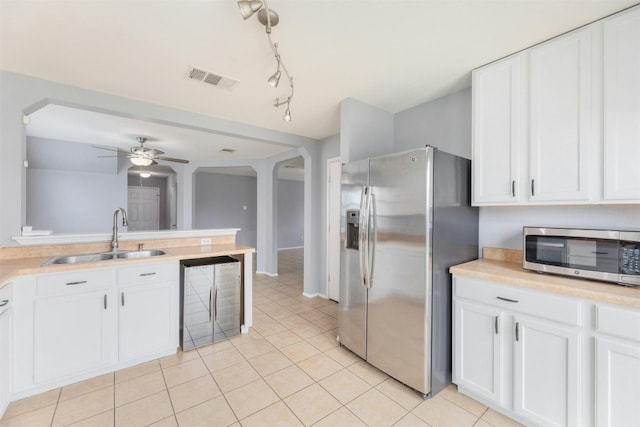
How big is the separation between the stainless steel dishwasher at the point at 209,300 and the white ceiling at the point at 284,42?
172 centimetres

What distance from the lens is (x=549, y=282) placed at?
5.10 feet

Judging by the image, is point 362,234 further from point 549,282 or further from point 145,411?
point 145,411

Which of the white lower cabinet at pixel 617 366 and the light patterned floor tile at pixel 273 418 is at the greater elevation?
the white lower cabinet at pixel 617 366

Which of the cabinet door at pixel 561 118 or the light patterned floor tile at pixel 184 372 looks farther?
the light patterned floor tile at pixel 184 372

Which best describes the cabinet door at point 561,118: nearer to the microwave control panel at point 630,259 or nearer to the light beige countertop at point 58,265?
the microwave control panel at point 630,259

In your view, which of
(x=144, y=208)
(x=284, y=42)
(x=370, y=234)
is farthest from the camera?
(x=144, y=208)

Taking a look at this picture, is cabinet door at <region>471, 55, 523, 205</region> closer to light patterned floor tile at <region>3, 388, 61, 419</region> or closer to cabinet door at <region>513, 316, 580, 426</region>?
cabinet door at <region>513, 316, 580, 426</region>

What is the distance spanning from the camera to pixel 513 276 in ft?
5.55

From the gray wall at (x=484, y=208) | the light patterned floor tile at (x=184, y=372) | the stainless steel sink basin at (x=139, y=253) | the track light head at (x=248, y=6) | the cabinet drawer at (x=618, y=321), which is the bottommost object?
the light patterned floor tile at (x=184, y=372)

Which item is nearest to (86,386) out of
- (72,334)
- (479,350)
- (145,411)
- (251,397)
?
(72,334)

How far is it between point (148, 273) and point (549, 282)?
2.96 metres

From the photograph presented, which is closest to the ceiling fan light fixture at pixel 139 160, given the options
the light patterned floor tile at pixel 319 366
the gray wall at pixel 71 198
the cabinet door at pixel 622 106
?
the gray wall at pixel 71 198

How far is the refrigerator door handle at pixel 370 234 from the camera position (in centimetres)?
222

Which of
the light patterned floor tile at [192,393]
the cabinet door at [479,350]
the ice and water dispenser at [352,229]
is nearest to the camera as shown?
the cabinet door at [479,350]
